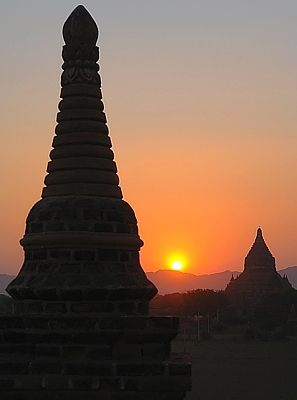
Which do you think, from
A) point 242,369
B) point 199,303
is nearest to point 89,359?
point 242,369

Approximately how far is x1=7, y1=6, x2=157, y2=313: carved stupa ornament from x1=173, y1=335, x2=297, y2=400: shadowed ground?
89.6ft

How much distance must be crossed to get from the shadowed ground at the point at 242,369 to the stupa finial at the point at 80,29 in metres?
27.8

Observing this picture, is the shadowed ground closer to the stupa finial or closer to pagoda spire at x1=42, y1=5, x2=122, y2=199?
pagoda spire at x1=42, y1=5, x2=122, y2=199

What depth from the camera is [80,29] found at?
9.10m

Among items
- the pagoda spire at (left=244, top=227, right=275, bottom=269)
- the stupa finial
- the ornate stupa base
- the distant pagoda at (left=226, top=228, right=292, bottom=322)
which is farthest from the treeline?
the ornate stupa base

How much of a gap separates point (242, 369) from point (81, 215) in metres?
39.9

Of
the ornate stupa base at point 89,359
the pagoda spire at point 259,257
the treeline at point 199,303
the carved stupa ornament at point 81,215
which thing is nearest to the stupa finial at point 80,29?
the carved stupa ornament at point 81,215

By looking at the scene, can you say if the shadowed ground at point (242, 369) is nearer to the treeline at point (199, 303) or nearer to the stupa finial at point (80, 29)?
the treeline at point (199, 303)

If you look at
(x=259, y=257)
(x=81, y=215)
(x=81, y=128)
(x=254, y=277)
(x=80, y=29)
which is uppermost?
(x=259, y=257)

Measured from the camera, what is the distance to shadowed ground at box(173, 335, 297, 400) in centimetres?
3672

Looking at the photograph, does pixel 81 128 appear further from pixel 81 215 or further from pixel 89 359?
pixel 89 359

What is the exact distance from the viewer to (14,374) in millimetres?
7871

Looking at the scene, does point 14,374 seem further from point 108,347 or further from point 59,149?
point 59,149

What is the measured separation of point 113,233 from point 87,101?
1745 mm
